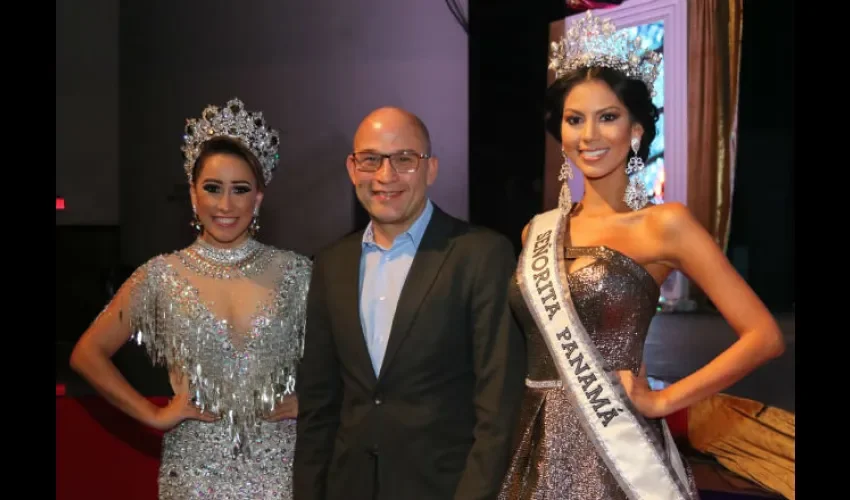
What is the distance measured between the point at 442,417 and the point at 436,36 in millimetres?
2778

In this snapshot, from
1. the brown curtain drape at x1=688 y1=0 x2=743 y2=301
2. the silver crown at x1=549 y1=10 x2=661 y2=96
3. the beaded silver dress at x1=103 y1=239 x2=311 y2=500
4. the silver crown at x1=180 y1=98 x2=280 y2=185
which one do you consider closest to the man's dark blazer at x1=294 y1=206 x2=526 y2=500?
the beaded silver dress at x1=103 y1=239 x2=311 y2=500

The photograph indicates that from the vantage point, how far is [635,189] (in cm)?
178

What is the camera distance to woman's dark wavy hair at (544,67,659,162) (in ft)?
5.85

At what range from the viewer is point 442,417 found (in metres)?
1.72

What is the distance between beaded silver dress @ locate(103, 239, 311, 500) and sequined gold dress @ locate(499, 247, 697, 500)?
2.24ft

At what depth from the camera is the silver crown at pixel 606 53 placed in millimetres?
1810

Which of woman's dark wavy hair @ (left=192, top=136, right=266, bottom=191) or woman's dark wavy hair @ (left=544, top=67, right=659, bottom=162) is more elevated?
woman's dark wavy hair @ (left=544, top=67, right=659, bottom=162)

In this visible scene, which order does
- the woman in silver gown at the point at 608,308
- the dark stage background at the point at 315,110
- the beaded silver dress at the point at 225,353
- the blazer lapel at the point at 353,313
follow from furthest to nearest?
1. the dark stage background at the point at 315,110
2. the beaded silver dress at the point at 225,353
3. the blazer lapel at the point at 353,313
4. the woman in silver gown at the point at 608,308

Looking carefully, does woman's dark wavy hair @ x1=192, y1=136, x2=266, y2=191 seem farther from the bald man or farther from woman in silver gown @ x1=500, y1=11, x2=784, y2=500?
woman in silver gown @ x1=500, y1=11, x2=784, y2=500

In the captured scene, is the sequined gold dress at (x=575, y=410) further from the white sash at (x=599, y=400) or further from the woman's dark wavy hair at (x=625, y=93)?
the woman's dark wavy hair at (x=625, y=93)

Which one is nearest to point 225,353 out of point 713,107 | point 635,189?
point 635,189

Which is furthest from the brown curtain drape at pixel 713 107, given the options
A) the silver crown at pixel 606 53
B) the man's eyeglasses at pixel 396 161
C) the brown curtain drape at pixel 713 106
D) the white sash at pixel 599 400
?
the man's eyeglasses at pixel 396 161

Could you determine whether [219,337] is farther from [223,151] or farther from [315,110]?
[315,110]

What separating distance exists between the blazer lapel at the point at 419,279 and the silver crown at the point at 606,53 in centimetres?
47
